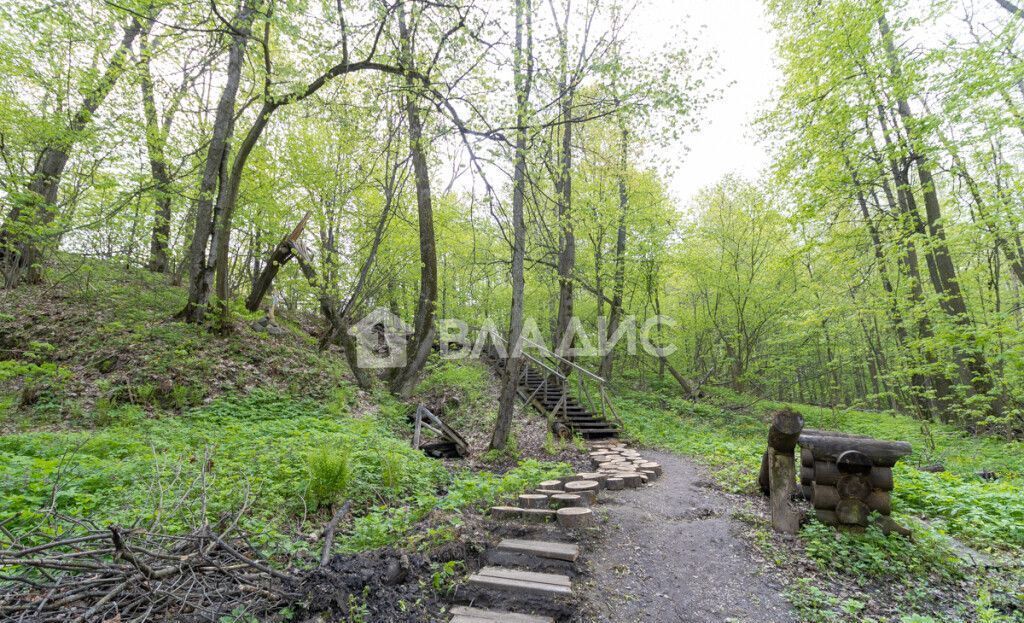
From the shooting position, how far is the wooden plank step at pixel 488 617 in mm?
2326

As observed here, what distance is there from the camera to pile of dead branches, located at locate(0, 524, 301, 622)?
1.95 metres

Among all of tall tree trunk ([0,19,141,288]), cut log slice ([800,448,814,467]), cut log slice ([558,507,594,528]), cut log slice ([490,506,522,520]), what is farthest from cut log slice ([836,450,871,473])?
tall tree trunk ([0,19,141,288])

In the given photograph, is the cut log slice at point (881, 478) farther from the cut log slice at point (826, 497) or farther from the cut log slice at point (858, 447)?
the cut log slice at point (826, 497)

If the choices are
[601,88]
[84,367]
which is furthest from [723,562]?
[84,367]

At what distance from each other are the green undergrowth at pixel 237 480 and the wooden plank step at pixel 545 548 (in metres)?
0.48

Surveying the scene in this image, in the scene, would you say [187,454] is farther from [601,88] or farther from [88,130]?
[88,130]

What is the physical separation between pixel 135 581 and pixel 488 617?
1789 millimetres

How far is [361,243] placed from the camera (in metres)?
11.5

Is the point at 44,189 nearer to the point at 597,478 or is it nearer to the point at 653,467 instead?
the point at 597,478

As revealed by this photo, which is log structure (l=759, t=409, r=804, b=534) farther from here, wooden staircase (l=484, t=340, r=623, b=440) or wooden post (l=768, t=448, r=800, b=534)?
wooden staircase (l=484, t=340, r=623, b=440)

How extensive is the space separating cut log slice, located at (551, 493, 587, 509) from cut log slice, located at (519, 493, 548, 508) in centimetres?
11

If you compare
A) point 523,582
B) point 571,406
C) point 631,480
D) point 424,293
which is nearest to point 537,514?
point 523,582

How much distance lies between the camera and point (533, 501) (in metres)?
4.09

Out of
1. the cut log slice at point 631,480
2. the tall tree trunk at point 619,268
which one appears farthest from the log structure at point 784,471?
the tall tree trunk at point 619,268
